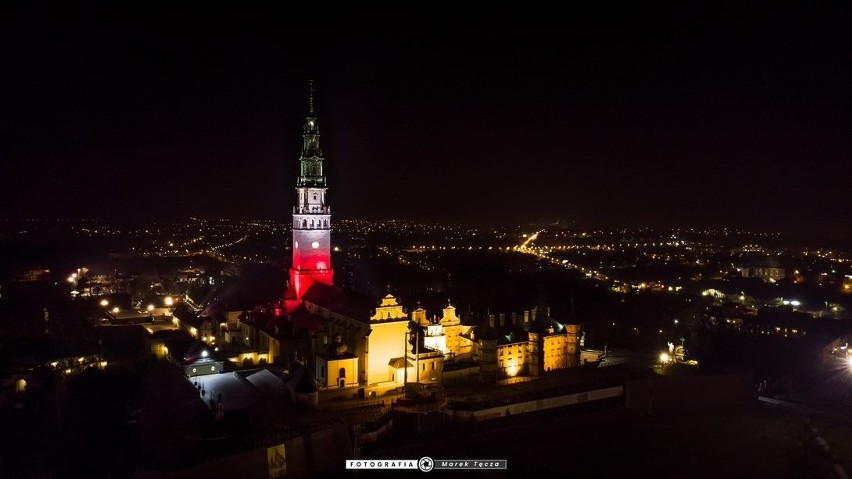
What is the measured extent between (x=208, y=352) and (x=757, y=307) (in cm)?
4734

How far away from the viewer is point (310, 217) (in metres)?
32.3

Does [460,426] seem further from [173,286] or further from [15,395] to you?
[173,286]

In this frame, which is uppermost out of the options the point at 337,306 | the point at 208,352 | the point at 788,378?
the point at 337,306

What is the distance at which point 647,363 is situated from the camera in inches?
1178

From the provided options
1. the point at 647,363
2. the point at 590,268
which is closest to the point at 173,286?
the point at 647,363

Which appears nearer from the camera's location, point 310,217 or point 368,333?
point 368,333

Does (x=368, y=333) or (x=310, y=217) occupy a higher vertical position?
(x=310, y=217)

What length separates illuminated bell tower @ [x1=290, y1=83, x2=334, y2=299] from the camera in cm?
3231

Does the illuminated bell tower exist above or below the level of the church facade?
above

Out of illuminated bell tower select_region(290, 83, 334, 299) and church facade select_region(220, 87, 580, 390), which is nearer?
church facade select_region(220, 87, 580, 390)

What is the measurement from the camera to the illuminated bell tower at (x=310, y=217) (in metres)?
32.3

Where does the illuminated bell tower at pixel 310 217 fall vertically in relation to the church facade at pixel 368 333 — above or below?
above

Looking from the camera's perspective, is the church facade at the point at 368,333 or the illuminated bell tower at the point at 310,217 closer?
the church facade at the point at 368,333

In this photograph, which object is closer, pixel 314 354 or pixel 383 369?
pixel 383 369
